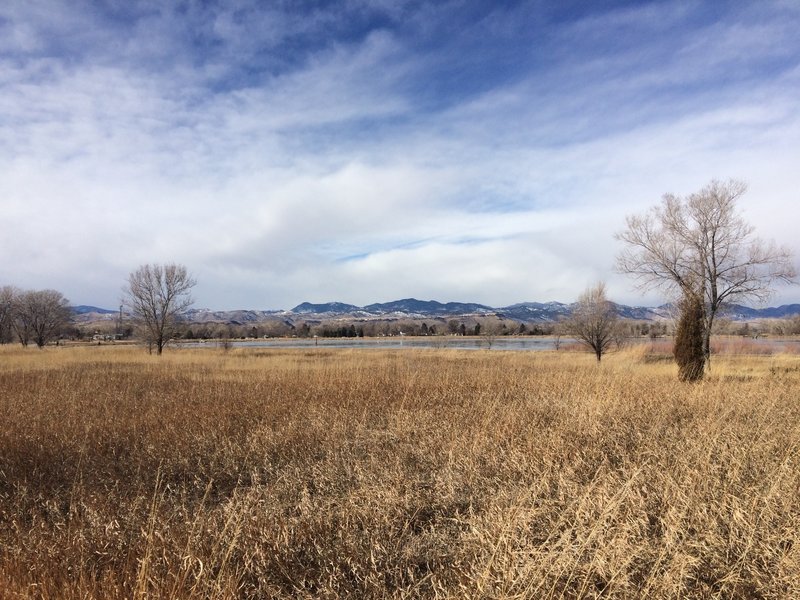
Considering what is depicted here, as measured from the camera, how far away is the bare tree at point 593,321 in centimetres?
2878

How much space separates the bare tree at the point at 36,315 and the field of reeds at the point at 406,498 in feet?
189

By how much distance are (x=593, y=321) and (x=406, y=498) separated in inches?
1099

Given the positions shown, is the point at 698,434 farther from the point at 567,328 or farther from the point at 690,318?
the point at 567,328

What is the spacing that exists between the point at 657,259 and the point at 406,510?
2192 centimetres

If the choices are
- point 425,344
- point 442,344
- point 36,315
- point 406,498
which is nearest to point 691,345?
point 406,498

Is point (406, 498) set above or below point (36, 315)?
below

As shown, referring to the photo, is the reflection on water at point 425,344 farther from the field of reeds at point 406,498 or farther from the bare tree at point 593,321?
the field of reeds at point 406,498

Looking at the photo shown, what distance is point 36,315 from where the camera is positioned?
2190 inches

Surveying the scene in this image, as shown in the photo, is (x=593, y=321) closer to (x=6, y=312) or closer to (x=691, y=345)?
(x=691, y=345)

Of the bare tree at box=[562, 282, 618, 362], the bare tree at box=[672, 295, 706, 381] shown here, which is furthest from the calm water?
the bare tree at box=[672, 295, 706, 381]

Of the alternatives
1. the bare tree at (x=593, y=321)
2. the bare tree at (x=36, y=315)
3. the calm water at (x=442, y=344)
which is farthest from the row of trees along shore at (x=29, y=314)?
the bare tree at (x=593, y=321)

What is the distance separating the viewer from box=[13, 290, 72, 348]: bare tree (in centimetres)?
5430

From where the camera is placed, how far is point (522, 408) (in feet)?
27.3

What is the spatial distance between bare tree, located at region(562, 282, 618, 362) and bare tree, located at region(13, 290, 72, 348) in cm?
5703
